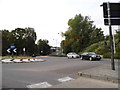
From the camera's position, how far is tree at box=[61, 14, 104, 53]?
54.3 m

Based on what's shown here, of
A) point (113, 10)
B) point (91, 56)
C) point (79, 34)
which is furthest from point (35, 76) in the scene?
point (79, 34)

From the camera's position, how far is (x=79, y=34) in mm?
55344

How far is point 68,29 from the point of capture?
58.1 metres

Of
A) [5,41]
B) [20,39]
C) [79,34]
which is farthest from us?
[20,39]

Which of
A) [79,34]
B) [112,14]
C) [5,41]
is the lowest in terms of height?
[112,14]

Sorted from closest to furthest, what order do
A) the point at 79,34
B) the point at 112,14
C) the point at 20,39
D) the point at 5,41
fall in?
1. the point at 112,14
2. the point at 79,34
3. the point at 5,41
4. the point at 20,39

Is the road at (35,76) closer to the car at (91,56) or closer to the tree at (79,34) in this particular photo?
the car at (91,56)

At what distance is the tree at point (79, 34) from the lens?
54.3m

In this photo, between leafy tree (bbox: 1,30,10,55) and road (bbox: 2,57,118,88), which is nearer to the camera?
road (bbox: 2,57,118,88)

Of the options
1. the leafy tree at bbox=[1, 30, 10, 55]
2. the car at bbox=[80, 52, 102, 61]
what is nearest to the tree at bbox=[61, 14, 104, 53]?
the leafy tree at bbox=[1, 30, 10, 55]

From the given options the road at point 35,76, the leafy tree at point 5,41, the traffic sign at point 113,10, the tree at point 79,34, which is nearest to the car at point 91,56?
the road at point 35,76

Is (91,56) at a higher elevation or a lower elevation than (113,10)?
lower

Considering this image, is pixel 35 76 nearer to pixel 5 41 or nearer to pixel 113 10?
pixel 113 10

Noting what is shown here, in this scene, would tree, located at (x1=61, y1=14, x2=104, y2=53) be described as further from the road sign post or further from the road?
the road sign post
